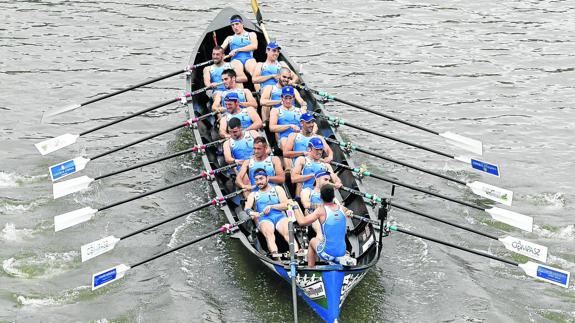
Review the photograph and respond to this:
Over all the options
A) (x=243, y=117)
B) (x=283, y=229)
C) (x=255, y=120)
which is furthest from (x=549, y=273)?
(x=243, y=117)

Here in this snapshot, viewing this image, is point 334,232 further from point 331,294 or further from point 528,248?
point 528,248

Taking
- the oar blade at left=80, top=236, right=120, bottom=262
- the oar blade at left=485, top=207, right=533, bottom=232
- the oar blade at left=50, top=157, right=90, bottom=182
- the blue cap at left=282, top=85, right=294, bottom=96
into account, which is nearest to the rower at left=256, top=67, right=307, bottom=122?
the blue cap at left=282, top=85, right=294, bottom=96

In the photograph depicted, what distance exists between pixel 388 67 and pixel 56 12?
11.8 m

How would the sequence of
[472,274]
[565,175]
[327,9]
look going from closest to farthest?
[472,274] < [565,175] < [327,9]

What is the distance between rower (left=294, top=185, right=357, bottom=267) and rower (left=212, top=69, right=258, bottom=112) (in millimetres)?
4988

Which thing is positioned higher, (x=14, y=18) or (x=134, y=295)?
(x=14, y=18)

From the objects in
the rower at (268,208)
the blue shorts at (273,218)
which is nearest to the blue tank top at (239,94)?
the rower at (268,208)

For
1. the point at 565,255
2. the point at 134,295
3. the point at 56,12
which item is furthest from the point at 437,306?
the point at 56,12

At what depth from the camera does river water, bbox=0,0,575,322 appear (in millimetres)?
15086

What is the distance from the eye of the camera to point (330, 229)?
13.6 m

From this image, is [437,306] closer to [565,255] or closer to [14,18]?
[565,255]

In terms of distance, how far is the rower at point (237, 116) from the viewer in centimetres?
1730

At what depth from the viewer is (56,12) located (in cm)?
2902

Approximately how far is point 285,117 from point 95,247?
514 centimetres
